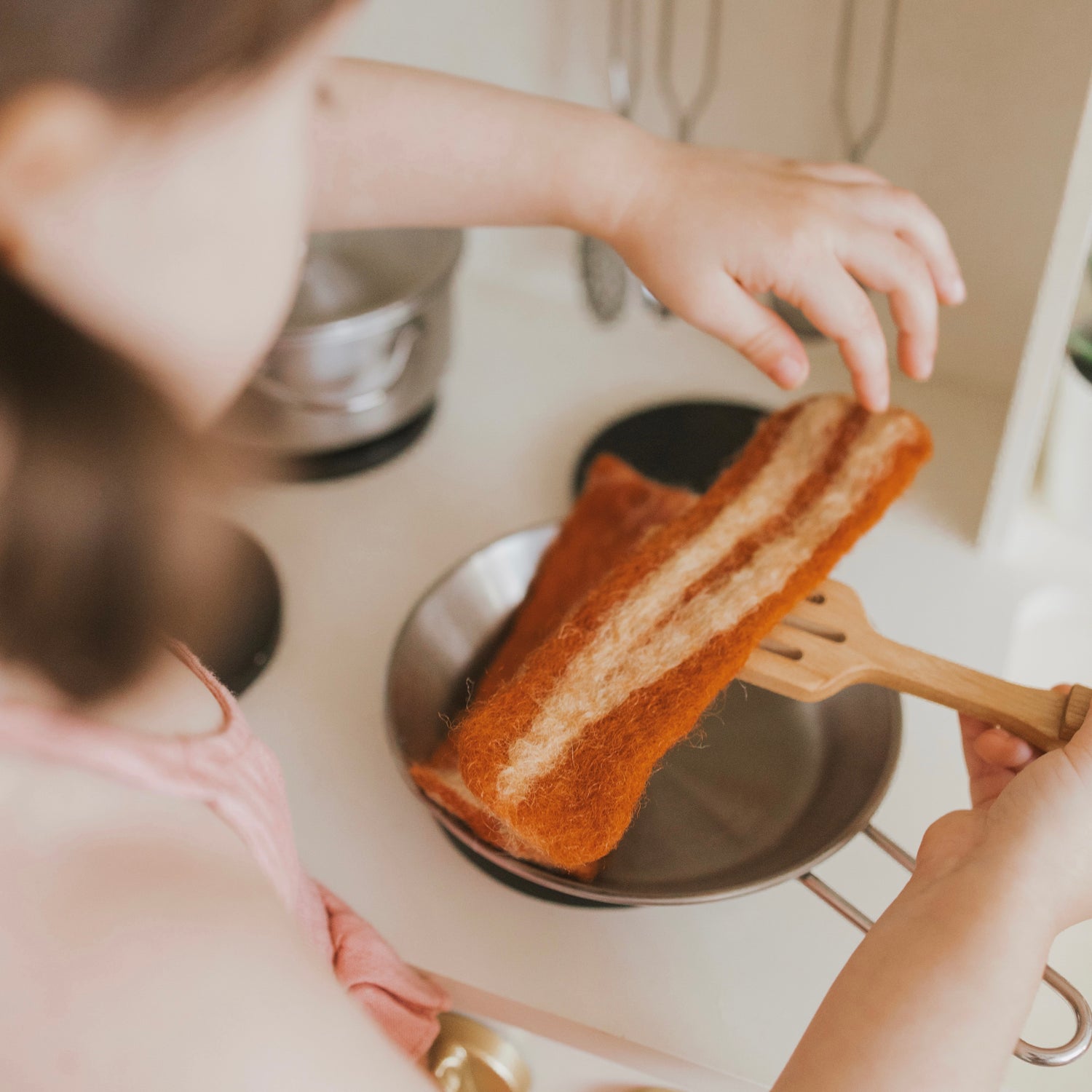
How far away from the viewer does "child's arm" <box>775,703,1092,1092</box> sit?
36 centimetres

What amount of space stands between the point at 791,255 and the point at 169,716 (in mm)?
384

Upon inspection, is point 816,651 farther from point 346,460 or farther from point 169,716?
point 346,460

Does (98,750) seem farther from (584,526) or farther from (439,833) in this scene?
(584,526)

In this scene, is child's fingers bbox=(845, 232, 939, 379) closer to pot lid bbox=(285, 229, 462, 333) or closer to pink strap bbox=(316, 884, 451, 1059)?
pot lid bbox=(285, 229, 462, 333)

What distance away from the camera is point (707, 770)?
574 mm

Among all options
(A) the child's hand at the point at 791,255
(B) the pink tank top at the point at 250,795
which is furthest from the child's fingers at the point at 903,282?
(B) the pink tank top at the point at 250,795

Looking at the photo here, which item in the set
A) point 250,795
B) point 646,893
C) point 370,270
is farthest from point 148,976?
point 370,270

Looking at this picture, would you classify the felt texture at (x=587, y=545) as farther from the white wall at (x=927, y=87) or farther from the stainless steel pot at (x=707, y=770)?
the white wall at (x=927, y=87)

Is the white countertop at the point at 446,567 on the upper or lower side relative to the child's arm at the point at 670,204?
lower

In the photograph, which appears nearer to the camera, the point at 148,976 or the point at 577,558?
the point at 148,976

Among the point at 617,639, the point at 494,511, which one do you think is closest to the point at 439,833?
the point at 617,639

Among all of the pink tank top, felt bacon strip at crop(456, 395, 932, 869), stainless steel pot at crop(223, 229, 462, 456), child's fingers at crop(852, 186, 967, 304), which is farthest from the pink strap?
child's fingers at crop(852, 186, 967, 304)

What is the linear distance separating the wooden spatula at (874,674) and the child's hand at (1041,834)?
0.02 metres

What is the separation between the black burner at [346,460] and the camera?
0.79 metres
